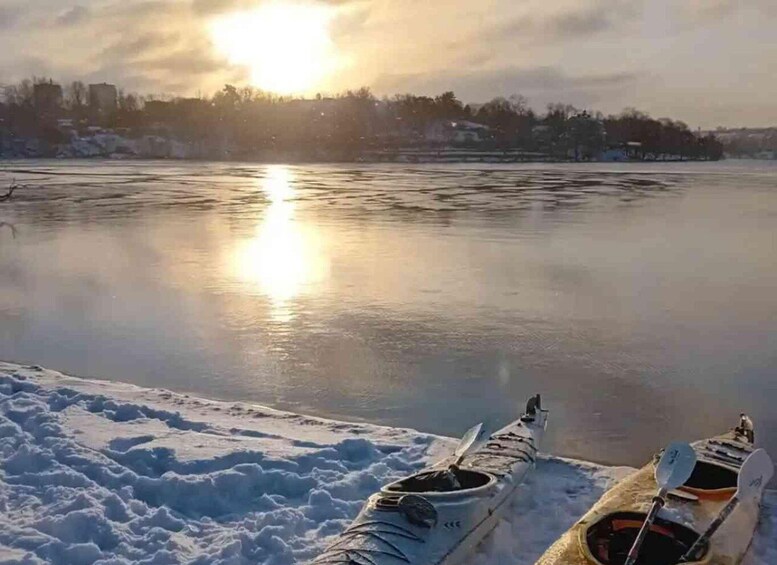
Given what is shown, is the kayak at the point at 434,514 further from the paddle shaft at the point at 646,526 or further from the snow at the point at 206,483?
the paddle shaft at the point at 646,526

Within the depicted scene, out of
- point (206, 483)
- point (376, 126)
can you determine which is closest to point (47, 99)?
point (376, 126)

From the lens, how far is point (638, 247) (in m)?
13.7

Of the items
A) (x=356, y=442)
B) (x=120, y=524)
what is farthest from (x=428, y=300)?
(x=120, y=524)

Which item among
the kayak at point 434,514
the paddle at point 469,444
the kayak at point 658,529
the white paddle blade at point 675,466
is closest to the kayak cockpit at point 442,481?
the kayak at point 434,514

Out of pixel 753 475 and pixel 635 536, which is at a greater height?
pixel 753 475

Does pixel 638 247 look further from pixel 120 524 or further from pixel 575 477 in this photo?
pixel 120 524

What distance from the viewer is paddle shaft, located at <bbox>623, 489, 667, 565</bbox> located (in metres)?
3.28

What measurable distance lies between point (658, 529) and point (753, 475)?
Result: 0.81 meters

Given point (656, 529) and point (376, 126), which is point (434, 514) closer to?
point (656, 529)

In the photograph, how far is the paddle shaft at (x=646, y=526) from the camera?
328cm

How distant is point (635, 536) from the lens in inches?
147

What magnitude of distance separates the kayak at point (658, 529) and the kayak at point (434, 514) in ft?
1.55

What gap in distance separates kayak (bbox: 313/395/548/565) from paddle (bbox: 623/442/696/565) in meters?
0.86

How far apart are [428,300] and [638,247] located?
5.75 m
